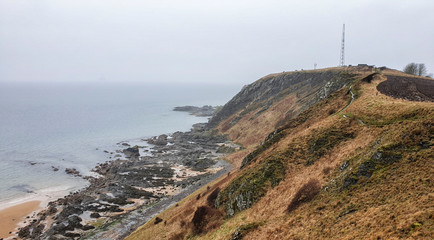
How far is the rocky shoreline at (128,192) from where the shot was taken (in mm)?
45125

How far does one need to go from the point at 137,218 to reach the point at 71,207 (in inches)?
606

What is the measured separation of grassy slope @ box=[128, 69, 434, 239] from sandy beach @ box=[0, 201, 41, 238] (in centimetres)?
2857

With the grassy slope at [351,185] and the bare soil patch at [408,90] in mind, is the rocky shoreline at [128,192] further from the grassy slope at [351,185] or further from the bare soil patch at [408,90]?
the bare soil patch at [408,90]

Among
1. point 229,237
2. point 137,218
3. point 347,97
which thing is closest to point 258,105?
point 347,97

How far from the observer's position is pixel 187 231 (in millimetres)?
30859

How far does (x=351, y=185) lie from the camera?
69.5 ft

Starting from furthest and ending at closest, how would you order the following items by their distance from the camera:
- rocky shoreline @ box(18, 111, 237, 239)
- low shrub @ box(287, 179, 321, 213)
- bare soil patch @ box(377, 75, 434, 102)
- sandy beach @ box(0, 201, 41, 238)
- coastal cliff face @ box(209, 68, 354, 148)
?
1. coastal cliff face @ box(209, 68, 354, 148)
2. sandy beach @ box(0, 201, 41, 238)
3. rocky shoreline @ box(18, 111, 237, 239)
4. bare soil patch @ box(377, 75, 434, 102)
5. low shrub @ box(287, 179, 321, 213)

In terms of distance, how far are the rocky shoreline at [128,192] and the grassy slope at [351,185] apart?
41.5ft

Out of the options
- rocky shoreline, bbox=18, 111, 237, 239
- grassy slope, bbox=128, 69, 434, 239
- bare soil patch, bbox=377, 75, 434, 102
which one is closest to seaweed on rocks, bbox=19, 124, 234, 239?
rocky shoreline, bbox=18, 111, 237, 239

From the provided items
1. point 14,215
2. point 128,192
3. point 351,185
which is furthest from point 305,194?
point 14,215

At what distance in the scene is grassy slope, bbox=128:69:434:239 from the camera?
15617mm

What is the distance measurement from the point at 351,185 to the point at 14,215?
63.9 m

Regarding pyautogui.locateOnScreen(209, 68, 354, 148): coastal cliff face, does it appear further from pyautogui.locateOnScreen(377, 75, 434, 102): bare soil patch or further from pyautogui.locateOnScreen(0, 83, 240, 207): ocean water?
pyautogui.locateOnScreen(0, 83, 240, 207): ocean water

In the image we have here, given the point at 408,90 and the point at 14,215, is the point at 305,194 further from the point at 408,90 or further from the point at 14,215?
the point at 14,215
